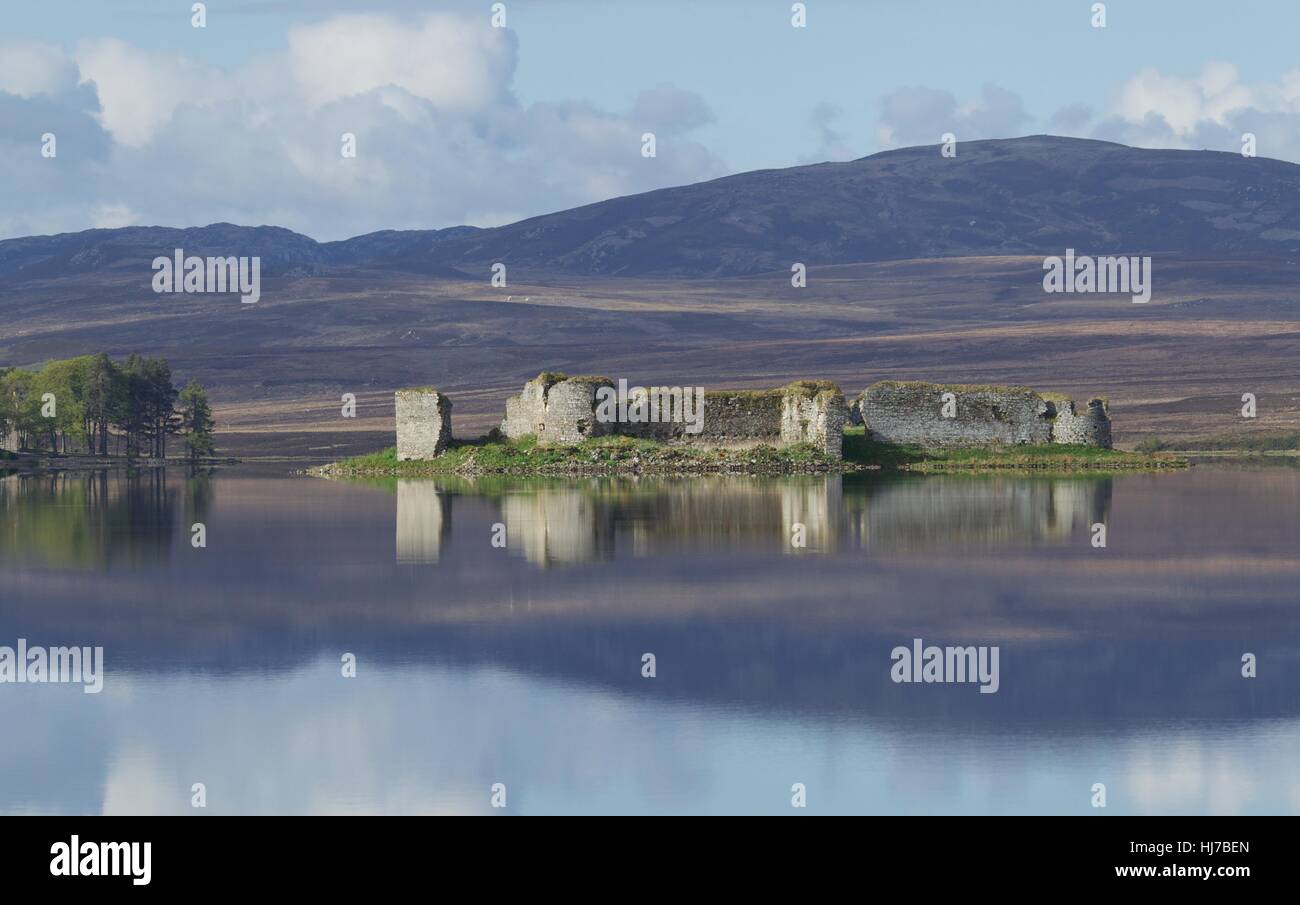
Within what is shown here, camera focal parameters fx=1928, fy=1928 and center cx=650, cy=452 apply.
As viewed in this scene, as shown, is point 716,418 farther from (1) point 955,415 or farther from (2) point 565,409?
(1) point 955,415

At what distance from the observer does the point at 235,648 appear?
20.5 m

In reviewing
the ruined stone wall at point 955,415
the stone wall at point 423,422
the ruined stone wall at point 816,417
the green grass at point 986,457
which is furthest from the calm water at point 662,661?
the stone wall at point 423,422

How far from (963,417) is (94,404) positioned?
31652mm

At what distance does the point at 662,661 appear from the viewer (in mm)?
19000

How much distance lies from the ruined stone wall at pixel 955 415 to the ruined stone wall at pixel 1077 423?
49cm

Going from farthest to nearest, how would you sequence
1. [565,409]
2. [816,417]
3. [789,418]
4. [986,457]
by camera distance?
[789,418], [986,457], [565,409], [816,417]

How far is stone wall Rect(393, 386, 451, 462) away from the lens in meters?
49.8

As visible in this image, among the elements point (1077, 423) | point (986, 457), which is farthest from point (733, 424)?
point (1077, 423)

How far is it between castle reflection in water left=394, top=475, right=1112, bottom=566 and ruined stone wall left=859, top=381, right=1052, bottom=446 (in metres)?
4.65

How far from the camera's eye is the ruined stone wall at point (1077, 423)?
49.8 metres

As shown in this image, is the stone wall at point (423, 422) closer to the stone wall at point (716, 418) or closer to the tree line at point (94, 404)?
the stone wall at point (716, 418)

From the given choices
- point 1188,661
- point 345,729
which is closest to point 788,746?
point 345,729

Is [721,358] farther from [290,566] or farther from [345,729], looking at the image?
[345,729]

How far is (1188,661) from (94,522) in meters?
22.9
